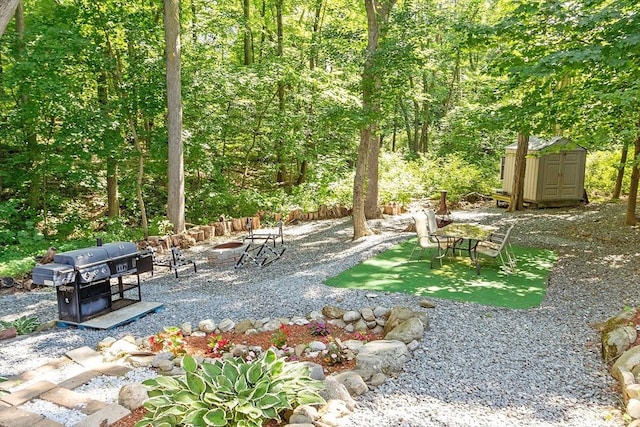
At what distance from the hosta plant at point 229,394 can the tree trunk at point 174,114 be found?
712 centimetres

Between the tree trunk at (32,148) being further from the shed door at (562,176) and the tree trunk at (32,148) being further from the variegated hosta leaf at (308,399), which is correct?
the shed door at (562,176)

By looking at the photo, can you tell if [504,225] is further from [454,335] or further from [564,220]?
[454,335]

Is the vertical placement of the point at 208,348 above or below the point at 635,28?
below

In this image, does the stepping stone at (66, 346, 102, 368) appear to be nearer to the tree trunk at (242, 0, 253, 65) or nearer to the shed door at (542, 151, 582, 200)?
the tree trunk at (242, 0, 253, 65)

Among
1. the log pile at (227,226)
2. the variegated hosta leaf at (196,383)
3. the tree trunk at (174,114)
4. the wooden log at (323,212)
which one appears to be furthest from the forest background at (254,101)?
the variegated hosta leaf at (196,383)

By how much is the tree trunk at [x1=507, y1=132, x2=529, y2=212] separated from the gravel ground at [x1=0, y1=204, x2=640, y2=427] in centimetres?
327

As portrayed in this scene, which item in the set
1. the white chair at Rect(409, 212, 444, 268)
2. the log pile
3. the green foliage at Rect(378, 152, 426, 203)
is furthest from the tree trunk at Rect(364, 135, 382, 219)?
the white chair at Rect(409, 212, 444, 268)

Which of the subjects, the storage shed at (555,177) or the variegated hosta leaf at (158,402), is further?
the storage shed at (555,177)

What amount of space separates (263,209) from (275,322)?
736 cm

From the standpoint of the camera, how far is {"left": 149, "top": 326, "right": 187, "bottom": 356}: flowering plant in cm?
442

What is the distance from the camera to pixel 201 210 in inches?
483

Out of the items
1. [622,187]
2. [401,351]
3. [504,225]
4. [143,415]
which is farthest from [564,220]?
[143,415]

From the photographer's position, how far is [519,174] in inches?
511

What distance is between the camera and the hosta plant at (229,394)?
272 centimetres
